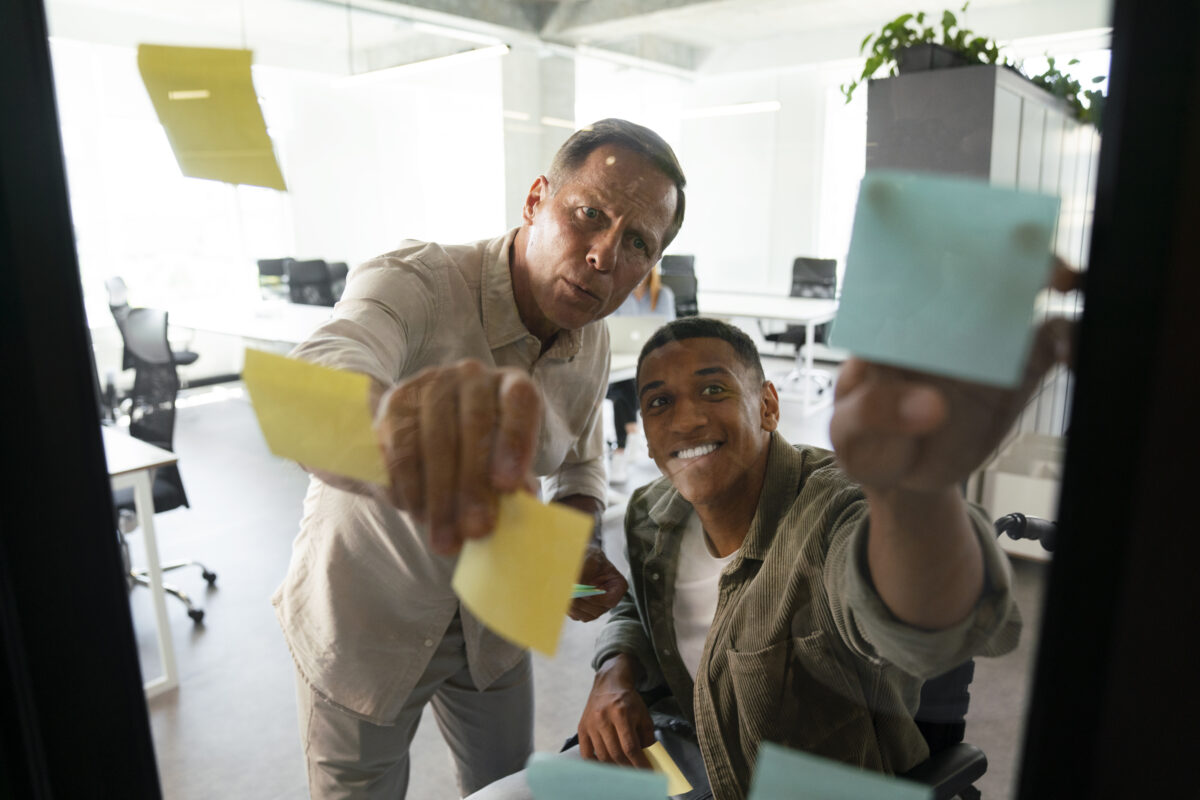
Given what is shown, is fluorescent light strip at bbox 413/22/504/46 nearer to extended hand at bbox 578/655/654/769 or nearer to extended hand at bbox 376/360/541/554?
extended hand at bbox 376/360/541/554

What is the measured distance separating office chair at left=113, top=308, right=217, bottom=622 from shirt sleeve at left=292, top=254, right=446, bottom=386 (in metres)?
0.14

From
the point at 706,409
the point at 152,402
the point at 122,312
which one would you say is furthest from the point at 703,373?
the point at 152,402

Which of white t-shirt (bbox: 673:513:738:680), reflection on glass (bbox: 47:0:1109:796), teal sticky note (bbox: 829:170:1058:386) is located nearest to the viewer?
teal sticky note (bbox: 829:170:1058:386)

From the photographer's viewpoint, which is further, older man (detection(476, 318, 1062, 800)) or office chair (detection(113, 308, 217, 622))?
office chair (detection(113, 308, 217, 622))

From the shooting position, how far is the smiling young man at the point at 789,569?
0.91ft

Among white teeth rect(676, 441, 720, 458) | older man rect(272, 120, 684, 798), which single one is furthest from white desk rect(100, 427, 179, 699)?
white teeth rect(676, 441, 720, 458)

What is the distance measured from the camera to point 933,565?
0.30 metres

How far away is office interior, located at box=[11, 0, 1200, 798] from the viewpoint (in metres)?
0.37

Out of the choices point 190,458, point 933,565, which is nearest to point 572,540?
point 933,565

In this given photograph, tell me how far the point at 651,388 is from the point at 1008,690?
228 millimetres

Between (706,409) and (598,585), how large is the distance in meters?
0.12

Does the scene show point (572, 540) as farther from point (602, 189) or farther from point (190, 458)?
point (190, 458)

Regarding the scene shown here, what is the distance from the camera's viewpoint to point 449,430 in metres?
0.28

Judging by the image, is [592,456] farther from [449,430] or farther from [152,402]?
[152,402]
